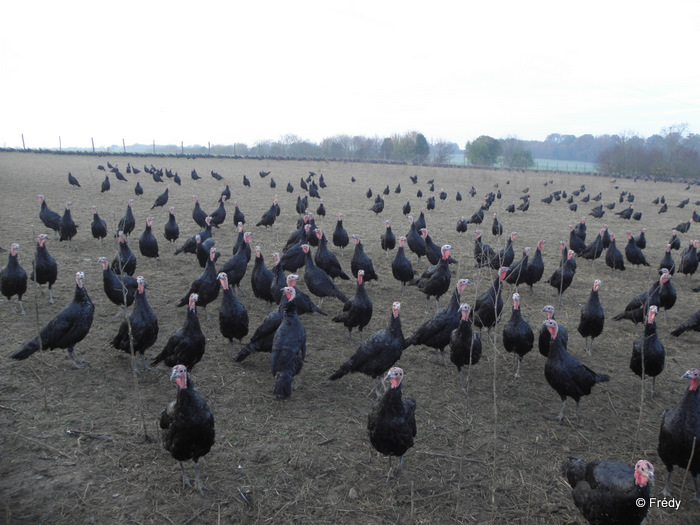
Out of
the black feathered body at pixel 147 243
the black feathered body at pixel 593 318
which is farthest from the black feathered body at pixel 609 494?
the black feathered body at pixel 147 243

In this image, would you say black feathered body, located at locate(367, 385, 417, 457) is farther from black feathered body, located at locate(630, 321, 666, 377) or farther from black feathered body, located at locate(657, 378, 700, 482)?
Answer: black feathered body, located at locate(630, 321, 666, 377)

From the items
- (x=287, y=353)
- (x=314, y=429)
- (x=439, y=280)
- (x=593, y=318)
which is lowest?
(x=314, y=429)

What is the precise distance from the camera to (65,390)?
18.5ft

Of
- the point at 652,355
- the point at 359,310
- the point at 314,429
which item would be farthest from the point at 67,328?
the point at 652,355

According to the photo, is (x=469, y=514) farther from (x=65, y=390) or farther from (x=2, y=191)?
(x=2, y=191)

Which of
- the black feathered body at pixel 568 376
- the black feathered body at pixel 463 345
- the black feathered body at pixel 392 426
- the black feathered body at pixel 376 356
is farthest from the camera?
the black feathered body at pixel 463 345

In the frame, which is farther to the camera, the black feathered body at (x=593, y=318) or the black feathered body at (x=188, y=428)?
the black feathered body at (x=593, y=318)

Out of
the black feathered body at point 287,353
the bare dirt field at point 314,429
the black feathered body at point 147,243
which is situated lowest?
the bare dirt field at point 314,429

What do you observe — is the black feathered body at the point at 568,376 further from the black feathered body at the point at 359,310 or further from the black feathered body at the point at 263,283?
the black feathered body at the point at 263,283

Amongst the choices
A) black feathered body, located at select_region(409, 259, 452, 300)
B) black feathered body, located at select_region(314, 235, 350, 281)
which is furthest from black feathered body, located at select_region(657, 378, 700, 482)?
black feathered body, located at select_region(314, 235, 350, 281)

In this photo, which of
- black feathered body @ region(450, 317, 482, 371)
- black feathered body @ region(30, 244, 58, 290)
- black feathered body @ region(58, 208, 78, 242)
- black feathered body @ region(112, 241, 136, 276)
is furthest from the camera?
black feathered body @ region(58, 208, 78, 242)

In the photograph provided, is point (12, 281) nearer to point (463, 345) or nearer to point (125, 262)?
point (125, 262)

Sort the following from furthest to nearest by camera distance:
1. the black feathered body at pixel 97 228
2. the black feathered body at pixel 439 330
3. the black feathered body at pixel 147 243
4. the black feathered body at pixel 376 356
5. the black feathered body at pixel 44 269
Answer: the black feathered body at pixel 97 228, the black feathered body at pixel 147 243, the black feathered body at pixel 44 269, the black feathered body at pixel 439 330, the black feathered body at pixel 376 356

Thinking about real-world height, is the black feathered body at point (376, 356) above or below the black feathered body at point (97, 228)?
below
